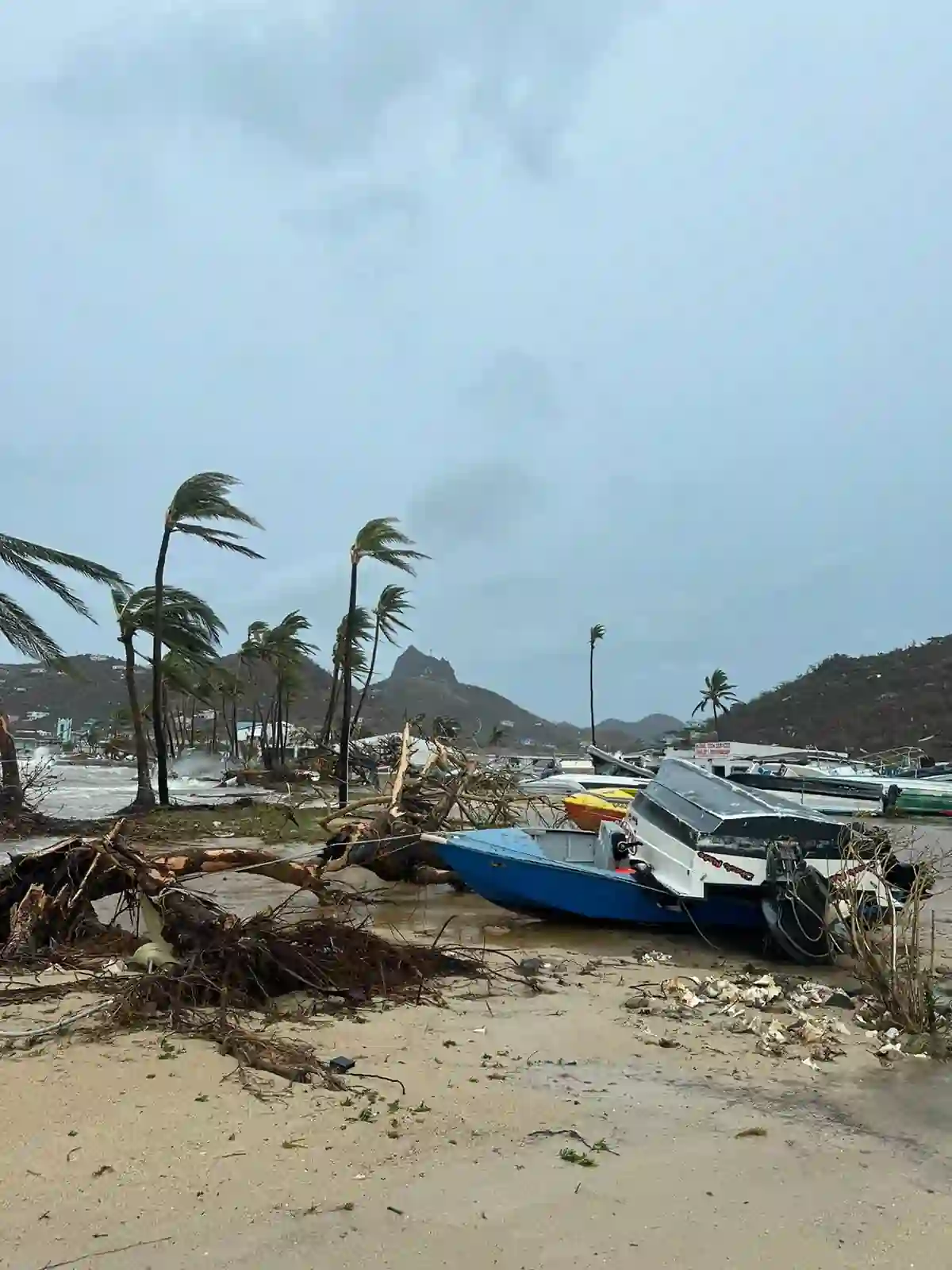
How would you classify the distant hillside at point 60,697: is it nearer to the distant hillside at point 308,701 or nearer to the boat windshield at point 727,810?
the distant hillside at point 308,701

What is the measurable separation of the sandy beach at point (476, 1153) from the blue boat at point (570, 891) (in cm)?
379

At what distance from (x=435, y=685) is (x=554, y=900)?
153993 mm

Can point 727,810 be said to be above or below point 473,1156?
above

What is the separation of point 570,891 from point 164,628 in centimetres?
1628

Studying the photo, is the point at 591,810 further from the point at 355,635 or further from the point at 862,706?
the point at 862,706

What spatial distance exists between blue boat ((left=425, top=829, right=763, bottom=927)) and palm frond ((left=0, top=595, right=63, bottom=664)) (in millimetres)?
10053

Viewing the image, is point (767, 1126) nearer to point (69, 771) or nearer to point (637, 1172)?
point (637, 1172)

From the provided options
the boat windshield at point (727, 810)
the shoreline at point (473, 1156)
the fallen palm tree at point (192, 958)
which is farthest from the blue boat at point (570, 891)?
the shoreline at point (473, 1156)

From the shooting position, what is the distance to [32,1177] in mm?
4051

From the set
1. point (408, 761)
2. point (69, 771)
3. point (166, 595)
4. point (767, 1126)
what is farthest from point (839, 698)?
point (767, 1126)

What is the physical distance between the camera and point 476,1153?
15.0 feet

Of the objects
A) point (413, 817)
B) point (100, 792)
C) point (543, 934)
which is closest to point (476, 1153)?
point (543, 934)

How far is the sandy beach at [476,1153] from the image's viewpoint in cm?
372

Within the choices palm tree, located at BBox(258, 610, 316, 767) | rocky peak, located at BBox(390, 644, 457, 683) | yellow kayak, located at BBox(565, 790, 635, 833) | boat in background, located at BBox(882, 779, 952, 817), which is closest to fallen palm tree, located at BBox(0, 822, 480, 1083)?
yellow kayak, located at BBox(565, 790, 635, 833)
